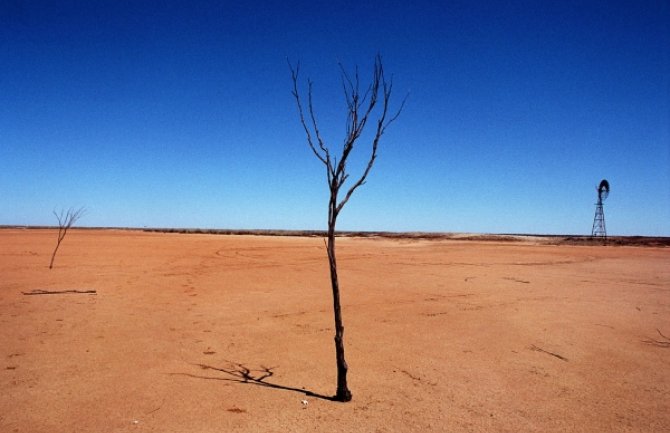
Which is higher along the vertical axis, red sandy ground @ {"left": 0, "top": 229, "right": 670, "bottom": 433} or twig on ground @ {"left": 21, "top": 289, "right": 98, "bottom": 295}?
twig on ground @ {"left": 21, "top": 289, "right": 98, "bottom": 295}

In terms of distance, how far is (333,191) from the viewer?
405cm

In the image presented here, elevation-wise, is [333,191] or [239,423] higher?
[333,191]

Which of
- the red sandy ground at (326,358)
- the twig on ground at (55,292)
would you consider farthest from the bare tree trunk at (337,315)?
the twig on ground at (55,292)

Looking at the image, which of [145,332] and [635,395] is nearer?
[635,395]

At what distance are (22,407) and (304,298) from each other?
21.4ft

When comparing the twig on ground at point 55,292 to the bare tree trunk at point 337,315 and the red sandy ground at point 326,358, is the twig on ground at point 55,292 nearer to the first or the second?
the red sandy ground at point 326,358

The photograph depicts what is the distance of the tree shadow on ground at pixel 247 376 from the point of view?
4578 mm

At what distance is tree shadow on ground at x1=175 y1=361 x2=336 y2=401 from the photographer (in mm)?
4578

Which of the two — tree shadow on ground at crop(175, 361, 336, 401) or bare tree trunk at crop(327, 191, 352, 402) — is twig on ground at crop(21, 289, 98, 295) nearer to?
tree shadow on ground at crop(175, 361, 336, 401)

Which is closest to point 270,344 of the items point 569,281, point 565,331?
point 565,331

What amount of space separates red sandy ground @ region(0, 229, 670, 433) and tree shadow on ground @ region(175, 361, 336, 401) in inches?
1.6

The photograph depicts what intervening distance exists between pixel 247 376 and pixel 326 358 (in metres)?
1.23

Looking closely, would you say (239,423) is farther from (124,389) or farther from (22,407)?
(22,407)

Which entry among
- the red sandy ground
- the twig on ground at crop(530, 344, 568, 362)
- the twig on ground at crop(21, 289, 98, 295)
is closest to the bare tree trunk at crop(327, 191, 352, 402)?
the red sandy ground
